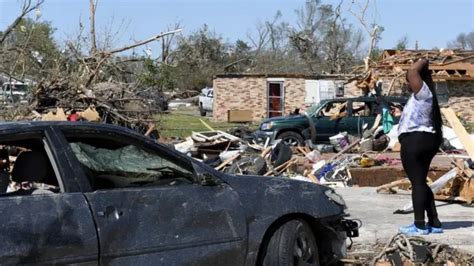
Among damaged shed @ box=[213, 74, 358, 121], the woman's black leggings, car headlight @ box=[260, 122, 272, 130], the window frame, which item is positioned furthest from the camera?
the window frame

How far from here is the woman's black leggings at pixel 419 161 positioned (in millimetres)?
7645

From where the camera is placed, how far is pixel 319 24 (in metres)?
66.4

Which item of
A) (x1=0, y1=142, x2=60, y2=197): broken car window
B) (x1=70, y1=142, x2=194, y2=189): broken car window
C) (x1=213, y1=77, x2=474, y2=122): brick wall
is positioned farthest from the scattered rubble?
(x1=213, y1=77, x2=474, y2=122): brick wall

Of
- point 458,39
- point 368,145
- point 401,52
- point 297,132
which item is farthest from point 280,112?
point 458,39

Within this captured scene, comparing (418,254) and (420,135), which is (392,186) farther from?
(418,254)

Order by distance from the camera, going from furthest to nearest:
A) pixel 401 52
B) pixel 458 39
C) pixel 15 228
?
1. pixel 458 39
2. pixel 401 52
3. pixel 15 228

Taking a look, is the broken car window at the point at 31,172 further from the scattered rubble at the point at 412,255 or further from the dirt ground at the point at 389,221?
the dirt ground at the point at 389,221

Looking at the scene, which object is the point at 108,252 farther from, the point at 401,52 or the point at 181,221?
the point at 401,52

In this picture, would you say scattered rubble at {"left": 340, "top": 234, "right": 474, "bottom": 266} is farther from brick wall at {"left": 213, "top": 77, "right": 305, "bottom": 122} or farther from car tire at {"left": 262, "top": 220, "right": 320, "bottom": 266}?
brick wall at {"left": 213, "top": 77, "right": 305, "bottom": 122}

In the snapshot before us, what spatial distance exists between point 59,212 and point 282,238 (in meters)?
1.90

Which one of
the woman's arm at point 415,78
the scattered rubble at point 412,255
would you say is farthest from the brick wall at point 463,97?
the scattered rubble at point 412,255

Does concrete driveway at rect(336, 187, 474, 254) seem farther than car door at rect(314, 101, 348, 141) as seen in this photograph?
No

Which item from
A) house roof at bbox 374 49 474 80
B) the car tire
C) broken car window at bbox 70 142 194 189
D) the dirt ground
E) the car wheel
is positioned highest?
house roof at bbox 374 49 474 80

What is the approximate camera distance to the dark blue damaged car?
461cm
